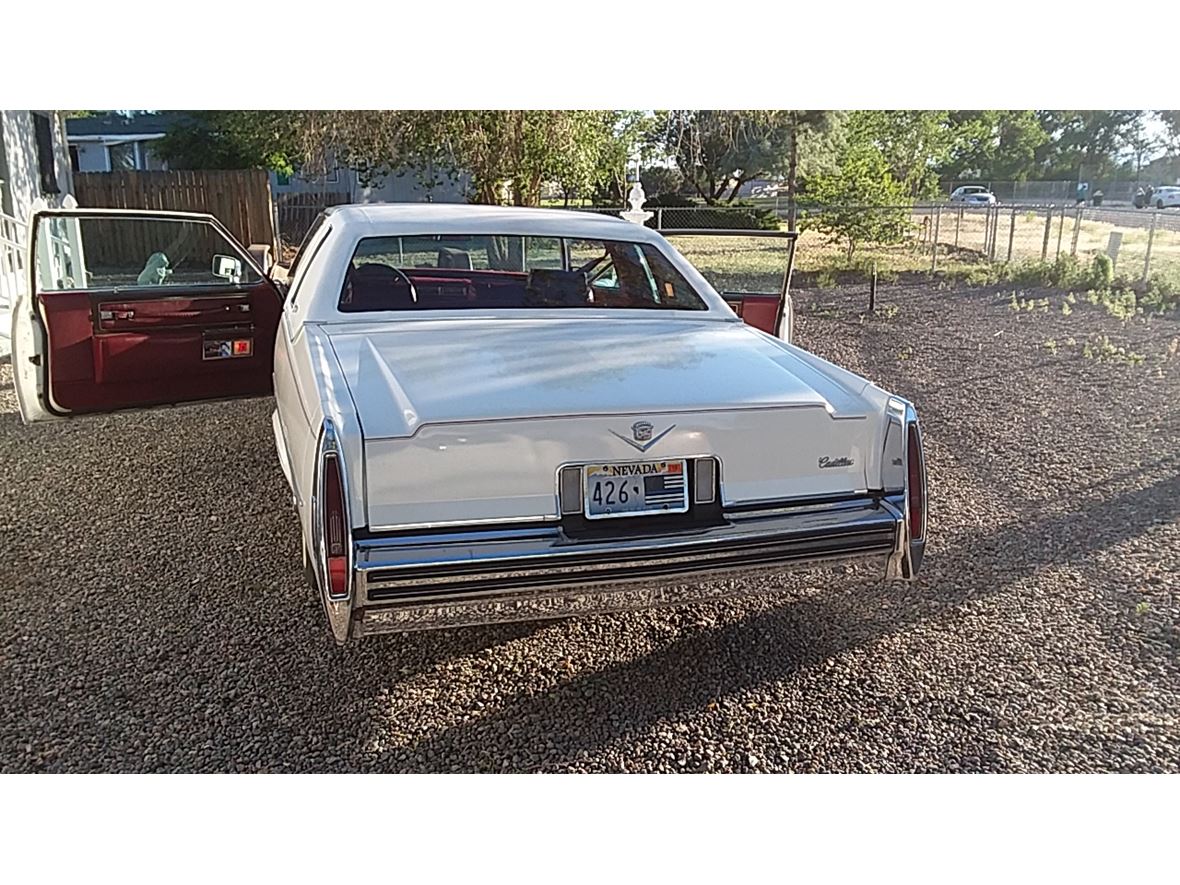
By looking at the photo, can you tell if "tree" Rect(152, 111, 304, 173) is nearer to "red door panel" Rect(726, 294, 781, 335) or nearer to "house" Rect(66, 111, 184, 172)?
"house" Rect(66, 111, 184, 172)

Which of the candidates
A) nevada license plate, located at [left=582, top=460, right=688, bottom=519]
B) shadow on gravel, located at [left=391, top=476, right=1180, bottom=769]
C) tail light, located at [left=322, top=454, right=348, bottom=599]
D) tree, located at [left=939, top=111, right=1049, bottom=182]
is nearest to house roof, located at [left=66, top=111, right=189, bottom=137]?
tree, located at [left=939, top=111, right=1049, bottom=182]

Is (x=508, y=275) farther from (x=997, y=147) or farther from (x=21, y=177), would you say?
(x=997, y=147)

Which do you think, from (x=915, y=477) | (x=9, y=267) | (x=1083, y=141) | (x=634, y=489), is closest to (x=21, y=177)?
(x=9, y=267)

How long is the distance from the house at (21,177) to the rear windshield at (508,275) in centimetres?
528

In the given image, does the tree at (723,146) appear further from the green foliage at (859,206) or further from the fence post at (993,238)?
the fence post at (993,238)

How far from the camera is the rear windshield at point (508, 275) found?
450 centimetres

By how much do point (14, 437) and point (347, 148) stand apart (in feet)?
33.9

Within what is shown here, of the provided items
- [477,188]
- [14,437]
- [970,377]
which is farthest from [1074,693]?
[477,188]

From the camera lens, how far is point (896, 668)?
3.71 metres

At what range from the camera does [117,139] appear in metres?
26.8

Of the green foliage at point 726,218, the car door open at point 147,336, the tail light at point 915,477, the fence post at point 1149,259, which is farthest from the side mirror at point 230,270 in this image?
the green foliage at point 726,218

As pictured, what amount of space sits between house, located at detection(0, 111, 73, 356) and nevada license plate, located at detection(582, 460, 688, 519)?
741cm

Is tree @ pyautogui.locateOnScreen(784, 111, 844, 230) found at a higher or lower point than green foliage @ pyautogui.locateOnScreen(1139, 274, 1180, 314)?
higher

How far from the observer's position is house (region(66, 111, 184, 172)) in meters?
26.7
